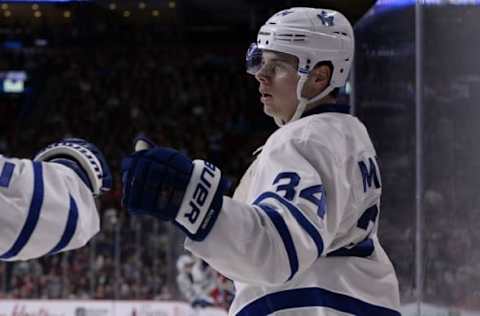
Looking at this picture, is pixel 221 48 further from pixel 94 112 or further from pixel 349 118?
pixel 349 118

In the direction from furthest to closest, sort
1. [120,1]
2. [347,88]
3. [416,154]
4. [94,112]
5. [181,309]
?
1. [94,112]
2. [120,1]
3. [181,309]
4. [347,88]
5. [416,154]

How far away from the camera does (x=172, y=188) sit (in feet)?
4.00

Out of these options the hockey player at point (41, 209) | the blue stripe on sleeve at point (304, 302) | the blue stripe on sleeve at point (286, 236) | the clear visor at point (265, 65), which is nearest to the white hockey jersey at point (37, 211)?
the hockey player at point (41, 209)

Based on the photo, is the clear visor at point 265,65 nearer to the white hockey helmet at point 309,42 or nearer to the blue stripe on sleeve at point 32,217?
the white hockey helmet at point 309,42

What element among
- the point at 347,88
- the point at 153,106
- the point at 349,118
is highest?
the point at 349,118

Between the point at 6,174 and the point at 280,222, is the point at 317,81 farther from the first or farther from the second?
the point at 6,174

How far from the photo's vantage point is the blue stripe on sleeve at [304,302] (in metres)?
1.60

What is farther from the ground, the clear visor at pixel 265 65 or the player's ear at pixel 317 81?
the clear visor at pixel 265 65

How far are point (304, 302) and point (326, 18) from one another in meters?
0.51

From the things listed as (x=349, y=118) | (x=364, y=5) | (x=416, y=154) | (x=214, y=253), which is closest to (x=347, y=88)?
(x=416, y=154)

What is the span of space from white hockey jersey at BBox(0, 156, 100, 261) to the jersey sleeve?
169mm

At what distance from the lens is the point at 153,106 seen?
14.7m

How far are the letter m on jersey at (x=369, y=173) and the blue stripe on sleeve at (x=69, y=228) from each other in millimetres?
508

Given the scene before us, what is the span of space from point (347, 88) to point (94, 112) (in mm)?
11160
